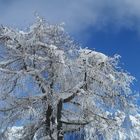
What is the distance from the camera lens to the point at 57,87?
1867 centimetres

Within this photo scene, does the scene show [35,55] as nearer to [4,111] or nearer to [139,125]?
[4,111]

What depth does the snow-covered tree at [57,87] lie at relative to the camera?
18469 millimetres

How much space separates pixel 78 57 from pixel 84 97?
7.10ft

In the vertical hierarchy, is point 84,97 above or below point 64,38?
below

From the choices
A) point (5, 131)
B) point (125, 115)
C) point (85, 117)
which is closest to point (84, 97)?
point (85, 117)

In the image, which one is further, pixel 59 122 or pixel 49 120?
pixel 59 122

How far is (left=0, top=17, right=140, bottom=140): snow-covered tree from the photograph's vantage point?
1847cm

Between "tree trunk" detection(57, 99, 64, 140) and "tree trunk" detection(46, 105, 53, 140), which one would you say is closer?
"tree trunk" detection(46, 105, 53, 140)

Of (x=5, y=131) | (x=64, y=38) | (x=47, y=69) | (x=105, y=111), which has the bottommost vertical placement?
(x=5, y=131)

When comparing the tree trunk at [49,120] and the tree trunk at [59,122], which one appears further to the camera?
the tree trunk at [59,122]

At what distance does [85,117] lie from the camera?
19.4 metres

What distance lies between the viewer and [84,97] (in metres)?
18.5

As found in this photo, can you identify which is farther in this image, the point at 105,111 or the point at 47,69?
the point at 105,111

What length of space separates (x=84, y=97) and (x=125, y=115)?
2792 mm
